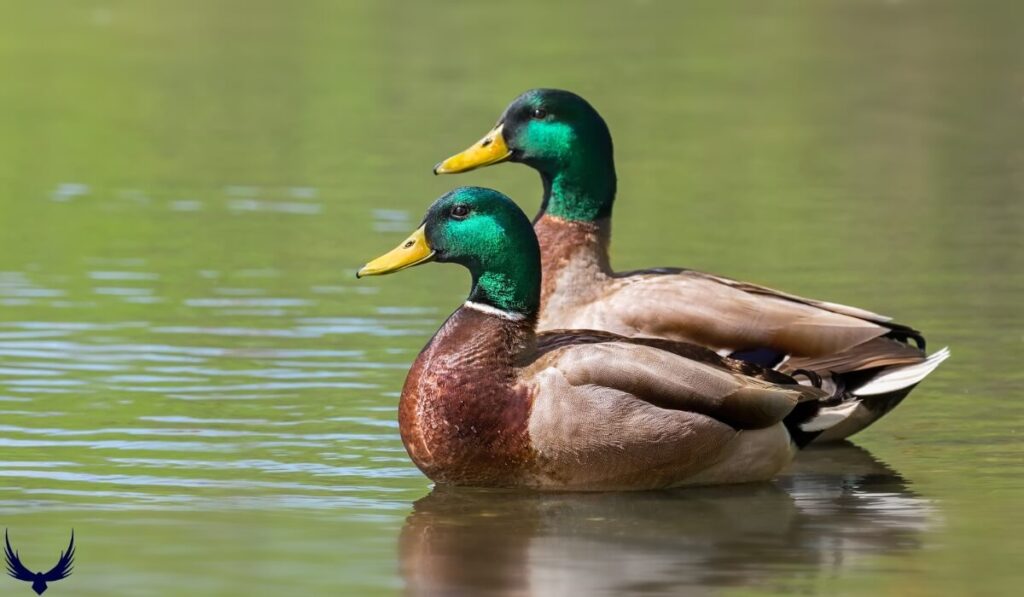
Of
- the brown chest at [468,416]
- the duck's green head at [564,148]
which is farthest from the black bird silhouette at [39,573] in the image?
the duck's green head at [564,148]

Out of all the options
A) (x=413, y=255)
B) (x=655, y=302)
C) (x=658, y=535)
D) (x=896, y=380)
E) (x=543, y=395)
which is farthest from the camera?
(x=655, y=302)

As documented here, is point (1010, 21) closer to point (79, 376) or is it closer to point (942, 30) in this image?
point (942, 30)

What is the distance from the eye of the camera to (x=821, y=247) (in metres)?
13.7

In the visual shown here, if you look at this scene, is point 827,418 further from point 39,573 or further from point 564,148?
point 39,573

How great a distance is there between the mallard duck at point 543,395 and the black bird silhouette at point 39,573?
1.50 meters

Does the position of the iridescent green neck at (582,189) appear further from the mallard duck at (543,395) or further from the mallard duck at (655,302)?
the mallard duck at (543,395)

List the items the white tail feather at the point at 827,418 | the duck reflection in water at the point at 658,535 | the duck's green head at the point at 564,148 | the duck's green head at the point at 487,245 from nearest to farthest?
1. the duck reflection in water at the point at 658,535
2. the duck's green head at the point at 487,245
3. the white tail feather at the point at 827,418
4. the duck's green head at the point at 564,148

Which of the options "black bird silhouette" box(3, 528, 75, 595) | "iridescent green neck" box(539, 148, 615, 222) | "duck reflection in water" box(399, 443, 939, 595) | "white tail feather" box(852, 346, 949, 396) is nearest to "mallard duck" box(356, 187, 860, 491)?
"duck reflection in water" box(399, 443, 939, 595)

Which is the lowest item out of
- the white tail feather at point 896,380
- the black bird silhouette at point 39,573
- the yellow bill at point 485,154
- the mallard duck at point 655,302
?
the black bird silhouette at point 39,573

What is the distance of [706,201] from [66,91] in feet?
27.3

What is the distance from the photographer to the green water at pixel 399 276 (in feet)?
24.3

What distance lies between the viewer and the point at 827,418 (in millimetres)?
8625

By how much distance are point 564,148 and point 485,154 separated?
1.21ft

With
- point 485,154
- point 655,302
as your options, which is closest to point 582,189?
point 485,154
